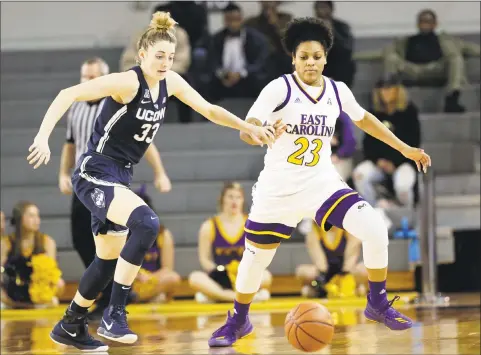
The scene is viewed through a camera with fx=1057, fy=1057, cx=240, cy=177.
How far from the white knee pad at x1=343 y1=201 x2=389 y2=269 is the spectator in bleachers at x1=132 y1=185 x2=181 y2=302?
144 inches

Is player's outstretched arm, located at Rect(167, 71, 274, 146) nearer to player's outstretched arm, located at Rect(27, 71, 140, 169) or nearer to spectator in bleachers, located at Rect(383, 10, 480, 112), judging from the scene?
player's outstretched arm, located at Rect(27, 71, 140, 169)

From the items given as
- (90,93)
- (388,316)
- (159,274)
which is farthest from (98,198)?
(159,274)

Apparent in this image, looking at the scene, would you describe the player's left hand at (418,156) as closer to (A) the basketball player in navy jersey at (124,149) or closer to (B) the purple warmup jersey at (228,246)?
(A) the basketball player in navy jersey at (124,149)

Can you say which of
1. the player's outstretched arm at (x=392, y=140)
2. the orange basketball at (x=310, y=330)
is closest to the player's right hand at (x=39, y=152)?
the orange basketball at (x=310, y=330)

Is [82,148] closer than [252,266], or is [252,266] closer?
[252,266]

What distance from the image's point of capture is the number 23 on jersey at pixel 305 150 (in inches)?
242

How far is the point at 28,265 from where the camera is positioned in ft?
31.0

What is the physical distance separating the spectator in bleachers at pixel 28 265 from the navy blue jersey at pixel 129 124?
11.5ft

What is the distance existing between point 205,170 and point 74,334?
16.2ft

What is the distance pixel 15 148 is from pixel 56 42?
6.16ft

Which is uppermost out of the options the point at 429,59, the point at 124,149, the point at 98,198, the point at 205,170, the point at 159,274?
the point at 429,59

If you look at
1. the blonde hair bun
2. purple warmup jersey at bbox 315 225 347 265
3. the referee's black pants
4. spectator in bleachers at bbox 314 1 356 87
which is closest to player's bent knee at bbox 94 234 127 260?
the blonde hair bun

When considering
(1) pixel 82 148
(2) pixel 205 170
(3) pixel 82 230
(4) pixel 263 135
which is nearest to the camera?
(4) pixel 263 135

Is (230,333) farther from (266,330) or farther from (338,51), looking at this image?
(338,51)
